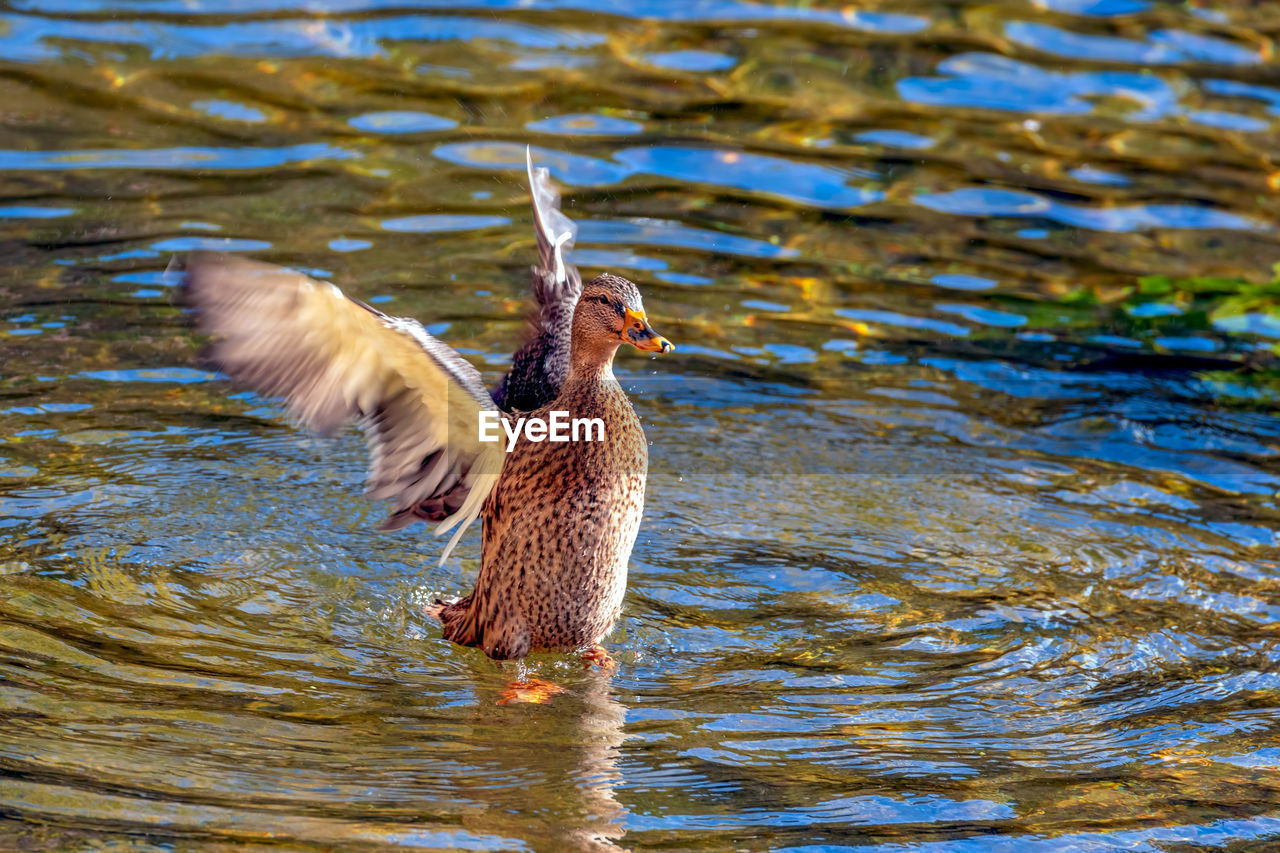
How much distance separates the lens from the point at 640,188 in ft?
31.0

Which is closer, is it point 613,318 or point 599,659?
point 613,318

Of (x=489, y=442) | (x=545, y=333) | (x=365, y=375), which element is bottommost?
(x=489, y=442)

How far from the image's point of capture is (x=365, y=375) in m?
5.35

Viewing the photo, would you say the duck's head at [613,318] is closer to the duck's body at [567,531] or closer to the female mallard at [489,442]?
the female mallard at [489,442]

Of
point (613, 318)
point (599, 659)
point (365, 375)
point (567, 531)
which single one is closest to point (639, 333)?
point (613, 318)

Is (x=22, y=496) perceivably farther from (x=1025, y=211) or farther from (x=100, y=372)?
(x=1025, y=211)

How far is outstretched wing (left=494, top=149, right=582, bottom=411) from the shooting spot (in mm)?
5957

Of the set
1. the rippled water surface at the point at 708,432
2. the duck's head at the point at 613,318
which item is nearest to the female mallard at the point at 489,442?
the duck's head at the point at 613,318

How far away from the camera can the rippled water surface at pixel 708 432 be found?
4.36 meters

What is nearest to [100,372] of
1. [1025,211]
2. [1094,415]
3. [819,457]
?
[819,457]

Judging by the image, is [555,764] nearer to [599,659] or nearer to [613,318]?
[599,659]

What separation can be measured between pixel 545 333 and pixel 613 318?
0.73 meters

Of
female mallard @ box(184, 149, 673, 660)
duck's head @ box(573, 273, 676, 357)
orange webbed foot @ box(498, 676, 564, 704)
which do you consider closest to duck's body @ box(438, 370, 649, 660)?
female mallard @ box(184, 149, 673, 660)

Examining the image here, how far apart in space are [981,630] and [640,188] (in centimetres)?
466
